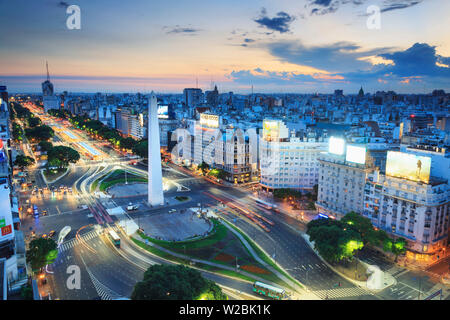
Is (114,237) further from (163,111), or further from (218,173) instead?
(163,111)

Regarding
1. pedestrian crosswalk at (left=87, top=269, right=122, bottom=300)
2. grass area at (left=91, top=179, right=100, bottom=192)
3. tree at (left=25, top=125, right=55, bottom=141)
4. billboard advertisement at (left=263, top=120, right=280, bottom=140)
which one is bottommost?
pedestrian crosswalk at (left=87, top=269, right=122, bottom=300)

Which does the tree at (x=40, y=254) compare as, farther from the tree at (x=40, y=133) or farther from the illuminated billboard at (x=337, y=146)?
the tree at (x=40, y=133)

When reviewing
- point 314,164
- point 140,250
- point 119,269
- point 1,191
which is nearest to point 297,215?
point 314,164

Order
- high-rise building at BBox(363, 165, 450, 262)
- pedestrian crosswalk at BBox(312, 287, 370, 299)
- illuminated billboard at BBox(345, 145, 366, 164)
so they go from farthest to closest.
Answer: illuminated billboard at BBox(345, 145, 366, 164) → high-rise building at BBox(363, 165, 450, 262) → pedestrian crosswalk at BBox(312, 287, 370, 299)

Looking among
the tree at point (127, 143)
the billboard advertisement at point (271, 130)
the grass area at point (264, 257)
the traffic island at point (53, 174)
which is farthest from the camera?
the tree at point (127, 143)

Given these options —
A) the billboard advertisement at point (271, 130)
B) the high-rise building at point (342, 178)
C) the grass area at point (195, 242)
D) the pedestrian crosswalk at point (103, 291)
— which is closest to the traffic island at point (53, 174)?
the grass area at point (195, 242)

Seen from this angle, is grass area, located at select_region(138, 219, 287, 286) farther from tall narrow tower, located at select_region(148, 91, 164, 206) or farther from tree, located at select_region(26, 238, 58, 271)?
tree, located at select_region(26, 238, 58, 271)

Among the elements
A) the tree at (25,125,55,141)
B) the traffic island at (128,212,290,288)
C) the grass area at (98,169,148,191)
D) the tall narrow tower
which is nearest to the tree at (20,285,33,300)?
the traffic island at (128,212,290,288)

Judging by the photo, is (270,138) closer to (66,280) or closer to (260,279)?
(260,279)
